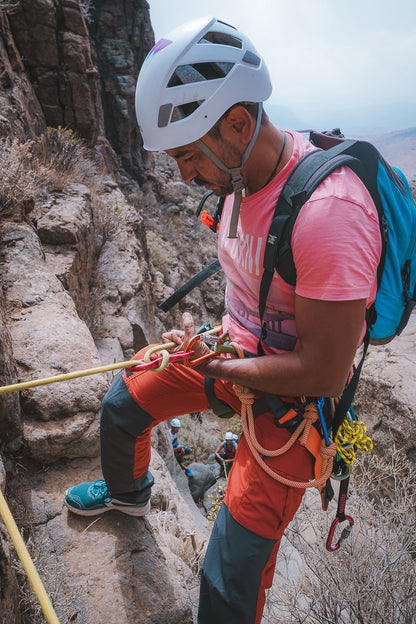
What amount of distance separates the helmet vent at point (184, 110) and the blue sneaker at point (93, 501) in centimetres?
181

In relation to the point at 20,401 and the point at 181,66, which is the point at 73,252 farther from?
the point at 181,66

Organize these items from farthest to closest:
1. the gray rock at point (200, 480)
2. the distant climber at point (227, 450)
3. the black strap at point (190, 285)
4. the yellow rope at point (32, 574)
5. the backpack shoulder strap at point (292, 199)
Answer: the distant climber at point (227, 450) → the gray rock at point (200, 480) → the black strap at point (190, 285) → the backpack shoulder strap at point (292, 199) → the yellow rope at point (32, 574)

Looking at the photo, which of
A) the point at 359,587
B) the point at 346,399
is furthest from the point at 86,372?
the point at 359,587

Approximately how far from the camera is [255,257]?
1458 mm

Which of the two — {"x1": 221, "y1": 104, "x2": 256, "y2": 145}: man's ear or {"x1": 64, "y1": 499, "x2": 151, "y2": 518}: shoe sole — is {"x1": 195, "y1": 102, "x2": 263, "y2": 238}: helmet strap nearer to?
{"x1": 221, "y1": 104, "x2": 256, "y2": 145}: man's ear

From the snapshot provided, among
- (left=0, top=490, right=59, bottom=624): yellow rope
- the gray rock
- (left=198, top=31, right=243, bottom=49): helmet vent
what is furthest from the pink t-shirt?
the gray rock

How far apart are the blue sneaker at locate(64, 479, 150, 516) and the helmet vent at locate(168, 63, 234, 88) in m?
1.93

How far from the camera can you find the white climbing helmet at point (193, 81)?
4.47ft

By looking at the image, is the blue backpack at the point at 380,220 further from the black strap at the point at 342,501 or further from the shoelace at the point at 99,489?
the shoelace at the point at 99,489

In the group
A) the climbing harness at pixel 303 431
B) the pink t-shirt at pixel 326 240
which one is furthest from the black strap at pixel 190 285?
the pink t-shirt at pixel 326 240

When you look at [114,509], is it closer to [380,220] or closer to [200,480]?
[380,220]

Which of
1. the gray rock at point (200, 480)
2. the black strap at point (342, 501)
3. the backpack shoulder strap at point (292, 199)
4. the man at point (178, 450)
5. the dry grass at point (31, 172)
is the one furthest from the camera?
the man at point (178, 450)

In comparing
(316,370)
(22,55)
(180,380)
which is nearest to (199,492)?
(180,380)

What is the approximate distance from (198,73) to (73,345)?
5.99ft
